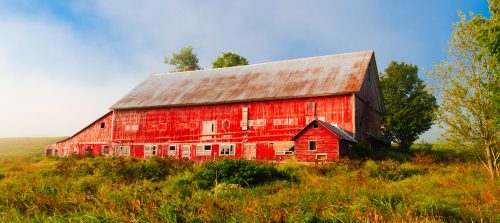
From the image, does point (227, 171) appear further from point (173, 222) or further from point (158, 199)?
point (173, 222)

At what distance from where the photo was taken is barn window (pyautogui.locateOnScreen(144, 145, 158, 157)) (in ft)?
108

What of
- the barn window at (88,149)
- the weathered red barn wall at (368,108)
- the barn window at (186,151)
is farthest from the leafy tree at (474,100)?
the barn window at (88,149)

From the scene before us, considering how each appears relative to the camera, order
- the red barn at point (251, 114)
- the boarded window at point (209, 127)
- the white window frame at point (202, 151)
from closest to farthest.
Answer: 1. the red barn at point (251, 114)
2. the white window frame at point (202, 151)
3. the boarded window at point (209, 127)

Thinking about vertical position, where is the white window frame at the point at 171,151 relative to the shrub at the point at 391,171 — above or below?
above

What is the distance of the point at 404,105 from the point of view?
38.0 meters

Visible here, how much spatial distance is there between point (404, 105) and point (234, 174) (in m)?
27.6

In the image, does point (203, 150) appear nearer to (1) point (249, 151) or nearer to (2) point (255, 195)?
Answer: (1) point (249, 151)

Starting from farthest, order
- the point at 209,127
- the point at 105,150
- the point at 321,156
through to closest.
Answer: the point at 105,150 → the point at 209,127 → the point at 321,156

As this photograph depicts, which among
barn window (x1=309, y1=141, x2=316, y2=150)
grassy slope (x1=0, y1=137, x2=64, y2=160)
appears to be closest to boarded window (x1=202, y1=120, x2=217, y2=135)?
barn window (x1=309, y1=141, x2=316, y2=150)

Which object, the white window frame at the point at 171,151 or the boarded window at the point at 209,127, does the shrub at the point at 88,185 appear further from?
the white window frame at the point at 171,151

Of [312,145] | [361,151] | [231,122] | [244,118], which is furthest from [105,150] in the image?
[361,151]

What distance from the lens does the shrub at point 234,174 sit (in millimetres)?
15633

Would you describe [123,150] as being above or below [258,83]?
below

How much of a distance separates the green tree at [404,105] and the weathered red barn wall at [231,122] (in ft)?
43.1
